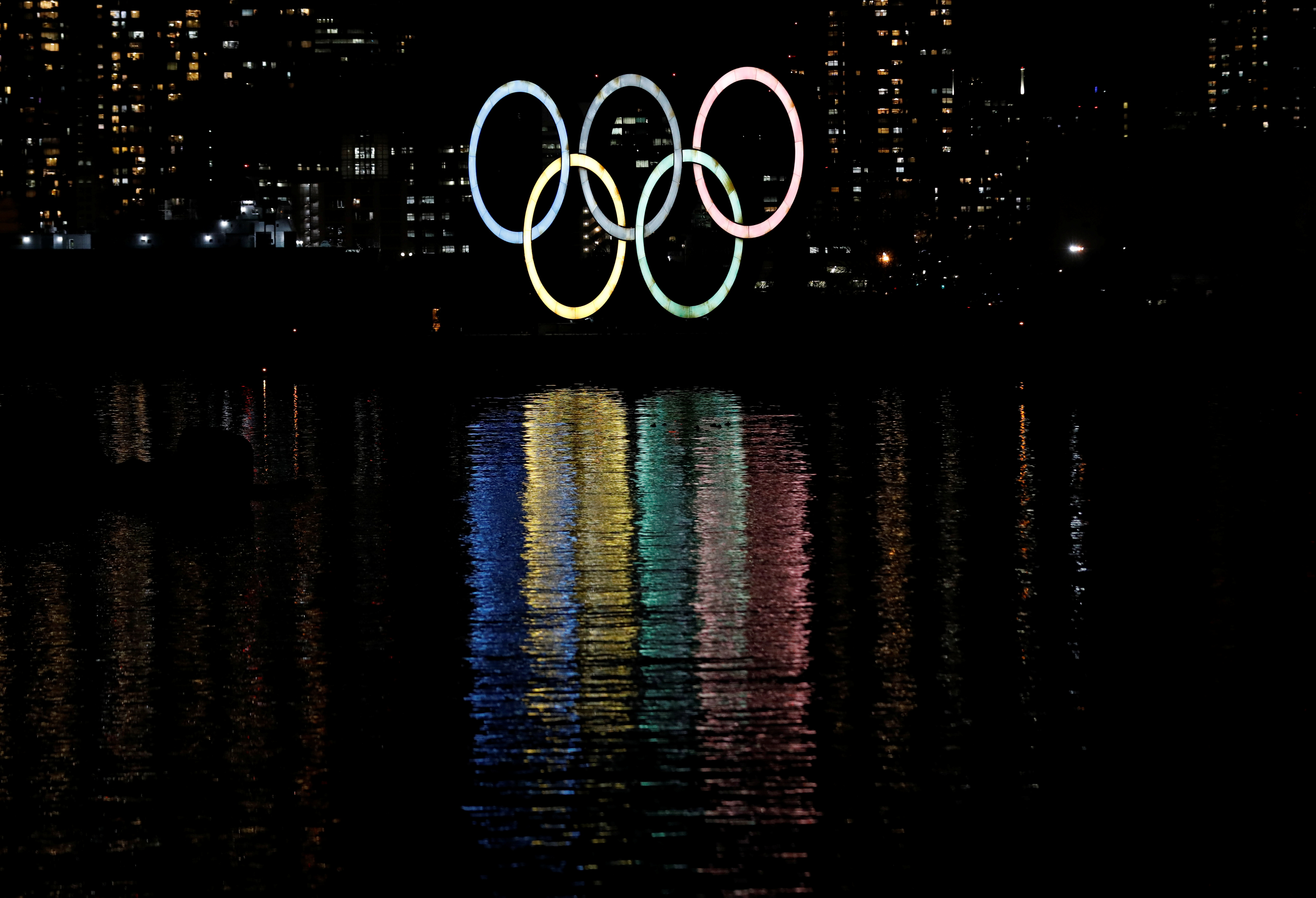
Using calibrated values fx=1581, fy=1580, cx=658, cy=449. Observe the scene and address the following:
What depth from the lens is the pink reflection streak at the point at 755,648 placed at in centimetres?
1041

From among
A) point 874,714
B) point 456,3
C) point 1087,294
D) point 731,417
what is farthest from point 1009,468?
point 456,3

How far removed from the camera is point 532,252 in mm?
61938

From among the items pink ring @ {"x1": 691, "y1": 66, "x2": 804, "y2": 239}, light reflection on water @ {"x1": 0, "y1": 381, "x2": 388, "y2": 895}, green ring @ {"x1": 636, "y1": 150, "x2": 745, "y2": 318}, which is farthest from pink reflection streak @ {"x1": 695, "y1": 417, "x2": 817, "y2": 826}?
pink ring @ {"x1": 691, "y1": 66, "x2": 804, "y2": 239}

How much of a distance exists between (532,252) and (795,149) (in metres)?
11.0

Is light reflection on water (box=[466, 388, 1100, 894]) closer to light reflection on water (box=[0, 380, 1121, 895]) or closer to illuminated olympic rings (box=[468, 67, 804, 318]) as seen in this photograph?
light reflection on water (box=[0, 380, 1121, 895])

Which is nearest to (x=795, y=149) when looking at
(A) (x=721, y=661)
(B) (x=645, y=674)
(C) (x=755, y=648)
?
(C) (x=755, y=648)

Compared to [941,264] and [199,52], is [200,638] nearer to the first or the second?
[941,264]

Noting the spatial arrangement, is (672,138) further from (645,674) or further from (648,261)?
(645,674)

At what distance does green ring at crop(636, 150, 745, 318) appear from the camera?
6038 cm

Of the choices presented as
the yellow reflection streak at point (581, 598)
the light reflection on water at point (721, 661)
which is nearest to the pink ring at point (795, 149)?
the yellow reflection streak at point (581, 598)

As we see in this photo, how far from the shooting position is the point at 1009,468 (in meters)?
27.4

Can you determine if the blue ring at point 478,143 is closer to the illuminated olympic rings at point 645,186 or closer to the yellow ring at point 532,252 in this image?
the illuminated olympic rings at point 645,186

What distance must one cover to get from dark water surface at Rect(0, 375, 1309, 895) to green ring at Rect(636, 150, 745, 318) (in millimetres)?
31978

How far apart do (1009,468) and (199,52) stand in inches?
6930
